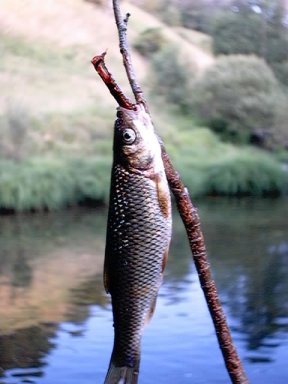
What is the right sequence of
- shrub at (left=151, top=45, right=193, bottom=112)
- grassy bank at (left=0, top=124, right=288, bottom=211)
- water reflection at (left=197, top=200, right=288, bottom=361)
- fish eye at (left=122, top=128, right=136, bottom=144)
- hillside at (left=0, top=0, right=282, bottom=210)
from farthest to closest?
shrub at (left=151, top=45, right=193, bottom=112), hillside at (left=0, top=0, right=282, bottom=210), grassy bank at (left=0, top=124, right=288, bottom=211), water reflection at (left=197, top=200, right=288, bottom=361), fish eye at (left=122, top=128, right=136, bottom=144)

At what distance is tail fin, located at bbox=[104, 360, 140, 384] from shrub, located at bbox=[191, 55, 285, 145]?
38.0 ft

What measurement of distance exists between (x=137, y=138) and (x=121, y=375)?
35cm

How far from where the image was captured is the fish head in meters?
1.09

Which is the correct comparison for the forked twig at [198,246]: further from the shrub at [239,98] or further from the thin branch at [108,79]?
the shrub at [239,98]

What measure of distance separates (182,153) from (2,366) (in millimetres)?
8328

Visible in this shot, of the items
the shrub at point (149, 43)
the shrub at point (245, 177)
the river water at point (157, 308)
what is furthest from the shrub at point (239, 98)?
the river water at point (157, 308)

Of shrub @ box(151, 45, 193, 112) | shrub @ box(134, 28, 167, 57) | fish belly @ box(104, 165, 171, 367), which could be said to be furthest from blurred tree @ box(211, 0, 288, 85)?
fish belly @ box(104, 165, 171, 367)

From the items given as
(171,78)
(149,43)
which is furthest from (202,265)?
(149,43)

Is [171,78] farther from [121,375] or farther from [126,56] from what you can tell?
[121,375]

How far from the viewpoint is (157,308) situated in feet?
16.6

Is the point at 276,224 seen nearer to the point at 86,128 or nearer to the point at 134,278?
the point at 86,128

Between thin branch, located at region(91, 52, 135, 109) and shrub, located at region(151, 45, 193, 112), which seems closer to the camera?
thin branch, located at region(91, 52, 135, 109)

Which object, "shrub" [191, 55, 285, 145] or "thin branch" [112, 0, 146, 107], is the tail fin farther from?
"shrub" [191, 55, 285, 145]

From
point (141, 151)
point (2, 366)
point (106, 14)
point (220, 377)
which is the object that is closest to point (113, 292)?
point (141, 151)
